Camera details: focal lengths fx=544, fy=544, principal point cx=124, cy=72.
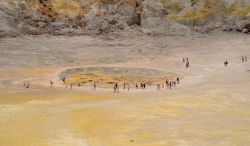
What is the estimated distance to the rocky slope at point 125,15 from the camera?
89.9 m

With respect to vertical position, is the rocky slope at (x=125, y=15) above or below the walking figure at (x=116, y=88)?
above

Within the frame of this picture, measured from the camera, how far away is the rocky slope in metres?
89.9

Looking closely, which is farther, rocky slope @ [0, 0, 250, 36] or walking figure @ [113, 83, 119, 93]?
rocky slope @ [0, 0, 250, 36]

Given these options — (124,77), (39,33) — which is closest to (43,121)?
(124,77)

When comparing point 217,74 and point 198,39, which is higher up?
point 198,39

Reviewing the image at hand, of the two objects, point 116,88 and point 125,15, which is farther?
point 125,15

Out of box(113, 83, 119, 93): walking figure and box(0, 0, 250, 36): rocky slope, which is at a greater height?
box(0, 0, 250, 36): rocky slope

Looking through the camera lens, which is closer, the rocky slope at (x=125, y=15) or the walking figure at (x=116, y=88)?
the walking figure at (x=116, y=88)

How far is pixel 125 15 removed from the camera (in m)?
94.8

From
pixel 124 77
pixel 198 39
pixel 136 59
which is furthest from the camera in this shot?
pixel 198 39

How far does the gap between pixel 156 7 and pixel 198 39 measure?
40.9 ft

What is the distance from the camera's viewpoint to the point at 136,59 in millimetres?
74375

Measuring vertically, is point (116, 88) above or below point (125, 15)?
below

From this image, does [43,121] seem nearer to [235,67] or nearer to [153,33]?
[235,67]
